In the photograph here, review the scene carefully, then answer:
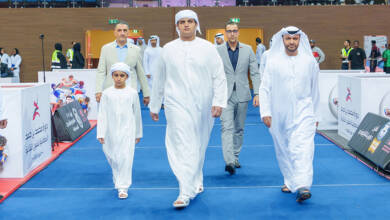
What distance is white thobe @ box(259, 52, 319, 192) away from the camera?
5.40m

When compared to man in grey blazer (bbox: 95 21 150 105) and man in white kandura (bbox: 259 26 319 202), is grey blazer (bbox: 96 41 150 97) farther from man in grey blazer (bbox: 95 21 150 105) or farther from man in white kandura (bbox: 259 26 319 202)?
man in white kandura (bbox: 259 26 319 202)

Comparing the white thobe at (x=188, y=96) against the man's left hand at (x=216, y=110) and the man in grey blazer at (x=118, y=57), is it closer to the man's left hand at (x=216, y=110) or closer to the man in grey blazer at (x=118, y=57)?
the man's left hand at (x=216, y=110)

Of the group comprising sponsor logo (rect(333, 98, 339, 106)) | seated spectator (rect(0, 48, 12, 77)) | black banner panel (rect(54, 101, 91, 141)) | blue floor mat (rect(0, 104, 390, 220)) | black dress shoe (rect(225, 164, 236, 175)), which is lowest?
blue floor mat (rect(0, 104, 390, 220))

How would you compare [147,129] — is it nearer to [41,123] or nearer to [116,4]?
[41,123]

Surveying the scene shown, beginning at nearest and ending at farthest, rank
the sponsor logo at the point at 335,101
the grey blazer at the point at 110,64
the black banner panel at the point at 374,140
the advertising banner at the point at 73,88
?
1. the black banner panel at the point at 374,140
2. the grey blazer at the point at 110,64
3. the sponsor logo at the point at 335,101
4. the advertising banner at the point at 73,88

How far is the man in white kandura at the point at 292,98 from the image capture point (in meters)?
5.42

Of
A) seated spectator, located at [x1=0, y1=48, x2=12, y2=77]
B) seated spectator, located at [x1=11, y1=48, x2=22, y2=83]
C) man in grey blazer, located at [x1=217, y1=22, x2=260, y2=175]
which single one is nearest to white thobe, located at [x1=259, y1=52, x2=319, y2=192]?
man in grey blazer, located at [x1=217, y1=22, x2=260, y2=175]

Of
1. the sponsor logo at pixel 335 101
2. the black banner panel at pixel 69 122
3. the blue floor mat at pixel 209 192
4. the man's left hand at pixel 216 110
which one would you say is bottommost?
the blue floor mat at pixel 209 192

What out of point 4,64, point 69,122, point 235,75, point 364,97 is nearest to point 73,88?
point 69,122

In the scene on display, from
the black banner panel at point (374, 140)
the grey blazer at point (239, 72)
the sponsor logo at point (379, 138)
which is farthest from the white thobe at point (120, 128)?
the sponsor logo at point (379, 138)

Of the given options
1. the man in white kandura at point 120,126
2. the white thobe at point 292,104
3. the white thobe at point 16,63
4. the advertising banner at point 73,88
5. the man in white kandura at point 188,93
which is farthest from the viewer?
the white thobe at point 16,63

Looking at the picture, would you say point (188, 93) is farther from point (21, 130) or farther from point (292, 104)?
point (21, 130)

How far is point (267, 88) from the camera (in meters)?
5.58

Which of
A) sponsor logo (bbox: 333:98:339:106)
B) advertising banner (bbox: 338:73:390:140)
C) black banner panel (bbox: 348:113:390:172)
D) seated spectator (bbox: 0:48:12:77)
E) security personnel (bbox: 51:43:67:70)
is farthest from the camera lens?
seated spectator (bbox: 0:48:12:77)
